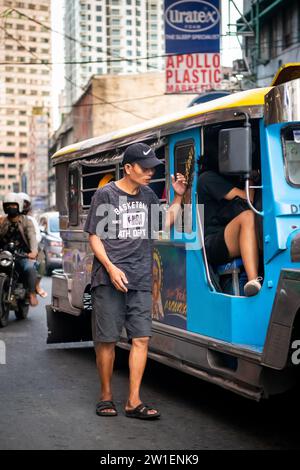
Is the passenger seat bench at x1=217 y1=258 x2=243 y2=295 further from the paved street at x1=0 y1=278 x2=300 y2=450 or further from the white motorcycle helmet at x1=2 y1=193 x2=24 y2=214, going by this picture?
the white motorcycle helmet at x1=2 y1=193 x2=24 y2=214

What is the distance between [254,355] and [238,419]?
0.95m

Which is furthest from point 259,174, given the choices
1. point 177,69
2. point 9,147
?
point 9,147

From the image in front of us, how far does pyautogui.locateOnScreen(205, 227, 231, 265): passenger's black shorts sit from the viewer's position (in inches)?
260

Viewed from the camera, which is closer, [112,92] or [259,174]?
[259,174]

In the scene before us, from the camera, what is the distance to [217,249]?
21.9ft

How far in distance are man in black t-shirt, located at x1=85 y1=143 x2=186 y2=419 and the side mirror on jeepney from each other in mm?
807

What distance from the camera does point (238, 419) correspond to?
21.5 feet

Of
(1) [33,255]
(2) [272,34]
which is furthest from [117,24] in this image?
(1) [33,255]

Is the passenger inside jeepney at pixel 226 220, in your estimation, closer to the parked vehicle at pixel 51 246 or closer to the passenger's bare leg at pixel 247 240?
the passenger's bare leg at pixel 247 240

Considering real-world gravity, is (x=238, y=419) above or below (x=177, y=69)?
below

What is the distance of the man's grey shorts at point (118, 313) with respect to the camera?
21.6 ft

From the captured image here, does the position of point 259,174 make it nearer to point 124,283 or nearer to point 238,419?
point 124,283

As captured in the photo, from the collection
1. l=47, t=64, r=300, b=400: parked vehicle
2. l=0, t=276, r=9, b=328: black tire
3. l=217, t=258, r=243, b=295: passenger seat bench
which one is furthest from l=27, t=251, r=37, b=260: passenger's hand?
l=217, t=258, r=243, b=295: passenger seat bench

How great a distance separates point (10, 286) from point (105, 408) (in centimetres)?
623
